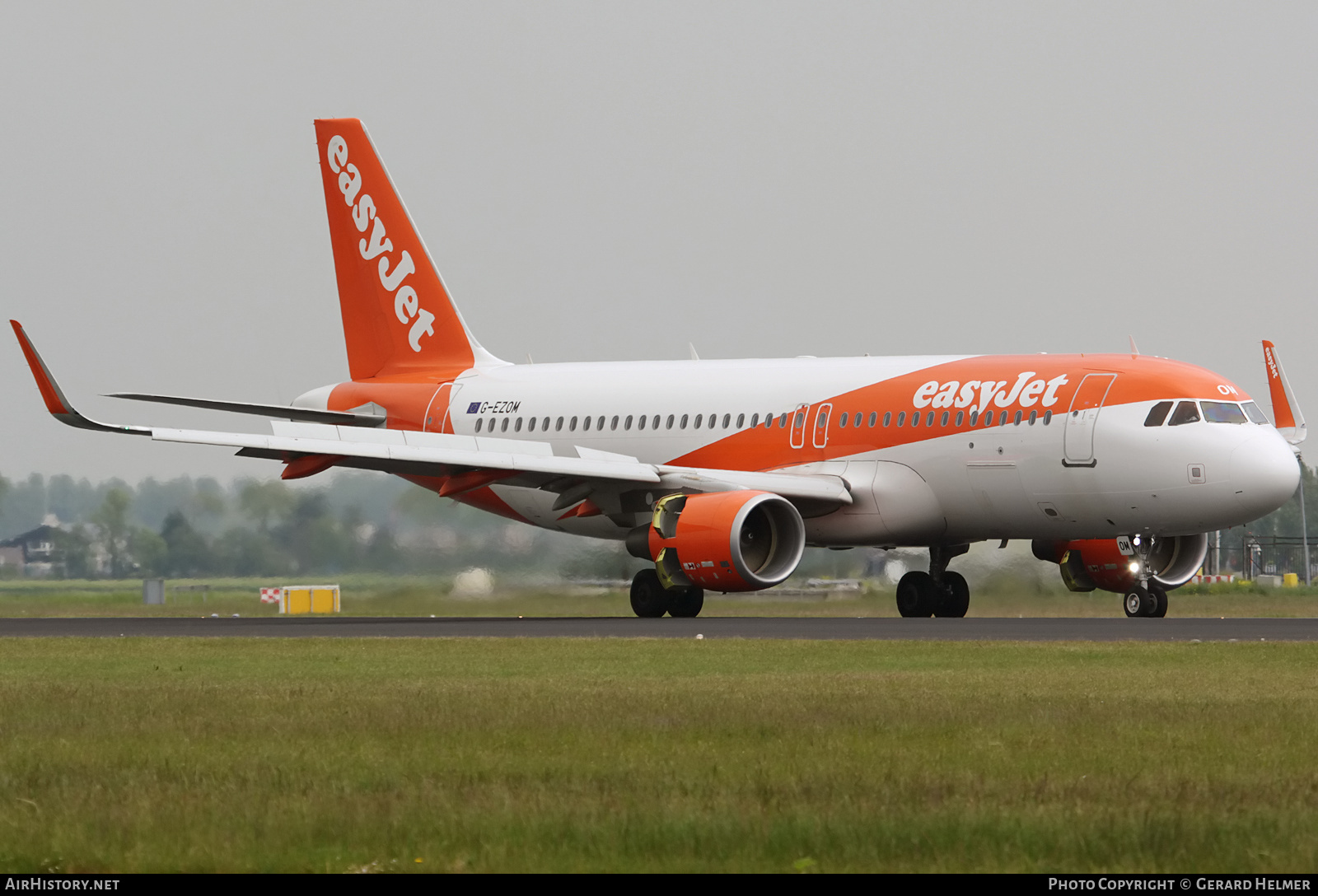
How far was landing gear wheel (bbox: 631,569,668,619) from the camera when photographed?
30.7m

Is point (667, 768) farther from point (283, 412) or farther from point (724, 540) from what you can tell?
point (283, 412)

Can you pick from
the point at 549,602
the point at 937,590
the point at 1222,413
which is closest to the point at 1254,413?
the point at 1222,413

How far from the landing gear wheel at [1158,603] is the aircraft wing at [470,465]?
15.3 feet

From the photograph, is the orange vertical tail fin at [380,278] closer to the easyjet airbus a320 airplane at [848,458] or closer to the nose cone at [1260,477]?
the easyjet airbus a320 airplane at [848,458]

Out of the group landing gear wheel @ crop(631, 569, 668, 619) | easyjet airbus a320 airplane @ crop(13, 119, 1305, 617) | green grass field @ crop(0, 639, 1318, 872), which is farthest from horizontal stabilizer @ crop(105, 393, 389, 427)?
green grass field @ crop(0, 639, 1318, 872)

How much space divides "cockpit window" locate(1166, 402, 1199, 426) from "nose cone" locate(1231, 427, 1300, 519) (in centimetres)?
75

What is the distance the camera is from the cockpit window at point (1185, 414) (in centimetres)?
2736

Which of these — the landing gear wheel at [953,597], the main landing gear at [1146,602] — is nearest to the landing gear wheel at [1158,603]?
the main landing gear at [1146,602]

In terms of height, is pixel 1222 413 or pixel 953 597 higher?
pixel 1222 413

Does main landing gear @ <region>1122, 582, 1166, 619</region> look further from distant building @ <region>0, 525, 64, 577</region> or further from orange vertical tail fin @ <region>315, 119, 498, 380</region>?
distant building @ <region>0, 525, 64, 577</region>

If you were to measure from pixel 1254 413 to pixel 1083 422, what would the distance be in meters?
2.42

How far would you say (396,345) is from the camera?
123ft

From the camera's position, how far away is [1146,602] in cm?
2911
